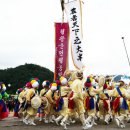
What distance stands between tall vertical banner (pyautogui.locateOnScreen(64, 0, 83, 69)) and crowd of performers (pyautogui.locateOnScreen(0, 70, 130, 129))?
5.42 feet

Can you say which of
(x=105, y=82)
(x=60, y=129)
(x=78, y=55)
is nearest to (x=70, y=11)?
(x=78, y=55)

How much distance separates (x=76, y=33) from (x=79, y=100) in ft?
15.8

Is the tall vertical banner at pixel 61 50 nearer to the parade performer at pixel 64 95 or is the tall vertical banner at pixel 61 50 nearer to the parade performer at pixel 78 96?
the parade performer at pixel 64 95

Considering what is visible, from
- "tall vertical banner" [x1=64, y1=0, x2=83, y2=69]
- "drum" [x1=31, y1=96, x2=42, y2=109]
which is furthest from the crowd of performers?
"tall vertical banner" [x1=64, y1=0, x2=83, y2=69]

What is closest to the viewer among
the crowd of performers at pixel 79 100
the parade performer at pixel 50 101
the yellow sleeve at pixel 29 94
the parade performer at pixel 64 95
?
the crowd of performers at pixel 79 100

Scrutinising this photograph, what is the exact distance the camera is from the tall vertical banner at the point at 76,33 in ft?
57.7

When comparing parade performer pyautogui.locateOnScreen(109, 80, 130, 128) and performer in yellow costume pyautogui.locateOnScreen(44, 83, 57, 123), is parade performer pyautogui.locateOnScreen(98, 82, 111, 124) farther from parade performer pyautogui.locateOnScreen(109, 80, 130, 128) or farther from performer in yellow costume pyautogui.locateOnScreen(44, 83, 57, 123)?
performer in yellow costume pyautogui.locateOnScreen(44, 83, 57, 123)

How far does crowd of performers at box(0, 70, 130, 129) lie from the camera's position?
1375 cm

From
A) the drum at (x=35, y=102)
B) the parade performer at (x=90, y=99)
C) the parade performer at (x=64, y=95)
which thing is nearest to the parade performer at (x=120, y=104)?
the parade performer at (x=90, y=99)

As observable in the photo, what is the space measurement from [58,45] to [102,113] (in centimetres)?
414

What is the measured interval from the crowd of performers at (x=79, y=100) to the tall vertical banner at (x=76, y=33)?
5.42ft

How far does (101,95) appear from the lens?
1541cm

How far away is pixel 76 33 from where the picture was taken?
1767cm

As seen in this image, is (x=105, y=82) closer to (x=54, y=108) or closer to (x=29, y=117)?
(x=54, y=108)
